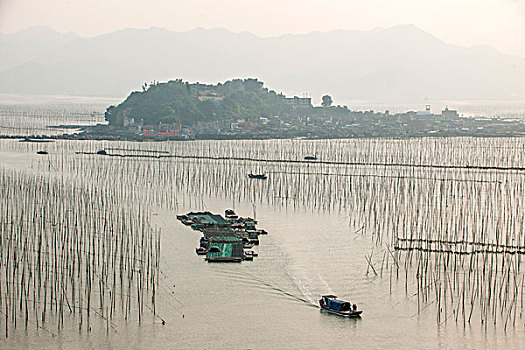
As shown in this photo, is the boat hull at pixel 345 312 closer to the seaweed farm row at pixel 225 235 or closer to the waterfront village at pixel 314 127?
the seaweed farm row at pixel 225 235

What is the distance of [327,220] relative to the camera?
21.8m

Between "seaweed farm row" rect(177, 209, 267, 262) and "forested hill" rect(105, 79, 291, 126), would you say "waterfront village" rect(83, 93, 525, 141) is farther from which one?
"seaweed farm row" rect(177, 209, 267, 262)

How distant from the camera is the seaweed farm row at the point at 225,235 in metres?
17.1

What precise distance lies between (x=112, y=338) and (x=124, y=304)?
4.64 feet

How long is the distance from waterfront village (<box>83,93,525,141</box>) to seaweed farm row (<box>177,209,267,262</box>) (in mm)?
29833

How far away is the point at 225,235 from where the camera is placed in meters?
18.5

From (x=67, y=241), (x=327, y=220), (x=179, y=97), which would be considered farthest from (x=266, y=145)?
(x=67, y=241)

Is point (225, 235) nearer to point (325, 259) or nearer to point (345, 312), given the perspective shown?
point (325, 259)

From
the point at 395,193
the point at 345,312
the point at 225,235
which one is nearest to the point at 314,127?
the point at 395,193

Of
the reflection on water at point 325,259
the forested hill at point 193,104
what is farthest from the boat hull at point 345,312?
the forested hill at point 193,104

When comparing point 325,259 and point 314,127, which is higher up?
point 314,127

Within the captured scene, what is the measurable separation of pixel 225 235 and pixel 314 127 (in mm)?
47969

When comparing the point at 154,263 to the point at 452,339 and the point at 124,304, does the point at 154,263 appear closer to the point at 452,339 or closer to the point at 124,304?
the point at 124,304

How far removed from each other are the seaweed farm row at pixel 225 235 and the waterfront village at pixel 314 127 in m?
29.8
